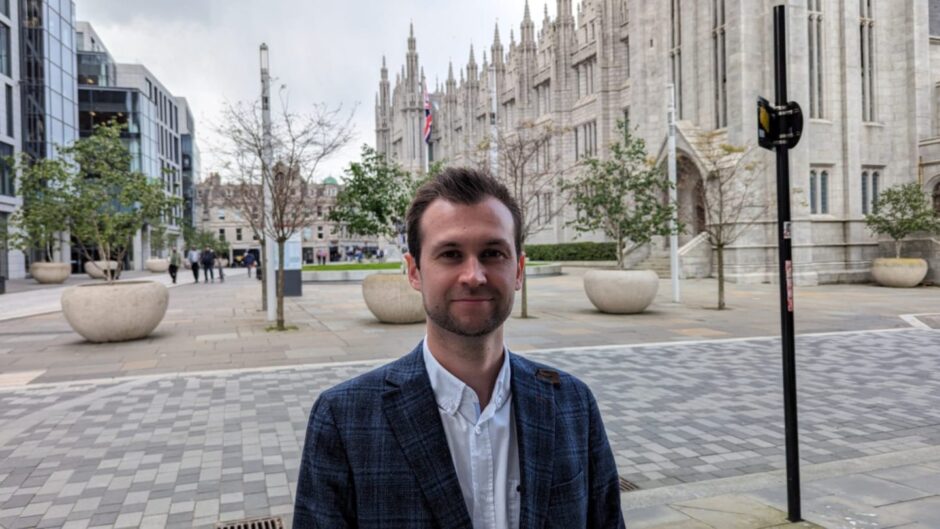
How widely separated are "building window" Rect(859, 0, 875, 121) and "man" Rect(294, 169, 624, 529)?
33.8 m

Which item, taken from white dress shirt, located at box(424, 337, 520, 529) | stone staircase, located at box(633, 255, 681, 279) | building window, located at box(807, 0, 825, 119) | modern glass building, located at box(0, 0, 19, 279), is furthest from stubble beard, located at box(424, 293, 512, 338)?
modern glass building, located at box(0, 0, 19, 279)

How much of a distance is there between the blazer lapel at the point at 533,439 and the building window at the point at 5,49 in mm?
47059

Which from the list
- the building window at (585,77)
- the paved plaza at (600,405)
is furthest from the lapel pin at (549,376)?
the building window at (585,77)

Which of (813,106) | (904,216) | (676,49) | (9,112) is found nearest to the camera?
(904,216)

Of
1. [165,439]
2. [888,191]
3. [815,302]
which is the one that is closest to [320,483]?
[165,439]

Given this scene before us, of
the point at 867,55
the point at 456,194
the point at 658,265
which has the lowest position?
the point at 658,265

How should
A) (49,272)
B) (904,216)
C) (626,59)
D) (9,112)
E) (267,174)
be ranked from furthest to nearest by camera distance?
1. (626,59)
2. (9,112)
3. (49,272)
4. (904,216)
5. (267,174)

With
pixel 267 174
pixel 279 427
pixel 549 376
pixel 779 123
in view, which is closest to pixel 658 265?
pixel 267 174

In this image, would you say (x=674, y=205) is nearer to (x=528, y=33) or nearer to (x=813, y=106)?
(x=813, y=106)

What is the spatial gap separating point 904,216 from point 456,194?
2879cm

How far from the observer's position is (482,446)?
151 cm

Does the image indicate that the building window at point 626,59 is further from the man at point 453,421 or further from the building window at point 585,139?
the man at point 453,421

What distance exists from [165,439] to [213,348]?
18.0 feet

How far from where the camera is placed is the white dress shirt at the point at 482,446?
4.92 ft
